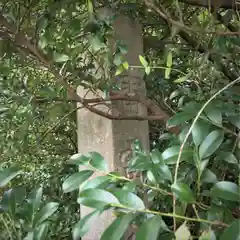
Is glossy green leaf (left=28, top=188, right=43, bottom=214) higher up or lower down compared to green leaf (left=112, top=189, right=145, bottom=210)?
lower down

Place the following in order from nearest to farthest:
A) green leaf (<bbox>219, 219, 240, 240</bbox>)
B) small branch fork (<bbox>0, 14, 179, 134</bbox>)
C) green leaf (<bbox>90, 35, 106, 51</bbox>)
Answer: green leaf (<bbox>219, 219, 240, 240</bbox>) < green leaf (<bbox>90, 35, 106, 51</bbox>) < small branch fork (<bbox>0, 14, 179, 134</bbox>)

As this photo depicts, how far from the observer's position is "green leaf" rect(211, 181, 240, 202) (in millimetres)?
446

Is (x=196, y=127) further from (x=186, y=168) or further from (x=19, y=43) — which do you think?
(x=19, y=43)

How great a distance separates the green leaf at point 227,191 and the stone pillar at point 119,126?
567 mm

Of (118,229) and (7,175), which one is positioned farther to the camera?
(7,175)

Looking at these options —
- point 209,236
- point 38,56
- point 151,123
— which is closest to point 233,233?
point 209,236

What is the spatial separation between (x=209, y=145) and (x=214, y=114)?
0.06 metres

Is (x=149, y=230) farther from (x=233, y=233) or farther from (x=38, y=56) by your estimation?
(x=38, y=56)

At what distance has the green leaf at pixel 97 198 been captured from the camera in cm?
43

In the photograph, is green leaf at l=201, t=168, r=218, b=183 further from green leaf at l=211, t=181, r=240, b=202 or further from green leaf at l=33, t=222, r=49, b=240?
green leaf at l=33, t=222, r=49, b=240

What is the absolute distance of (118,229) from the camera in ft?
1.40

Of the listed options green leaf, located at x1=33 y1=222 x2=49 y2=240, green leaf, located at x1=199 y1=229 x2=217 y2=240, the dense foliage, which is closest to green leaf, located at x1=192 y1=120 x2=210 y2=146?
the dense foliage

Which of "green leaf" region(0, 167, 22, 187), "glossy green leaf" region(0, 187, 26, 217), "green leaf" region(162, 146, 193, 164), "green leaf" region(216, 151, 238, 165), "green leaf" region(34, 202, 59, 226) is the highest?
"green leaf" region(162, 146, 193, 164)

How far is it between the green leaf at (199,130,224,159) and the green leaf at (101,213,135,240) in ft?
0.38
